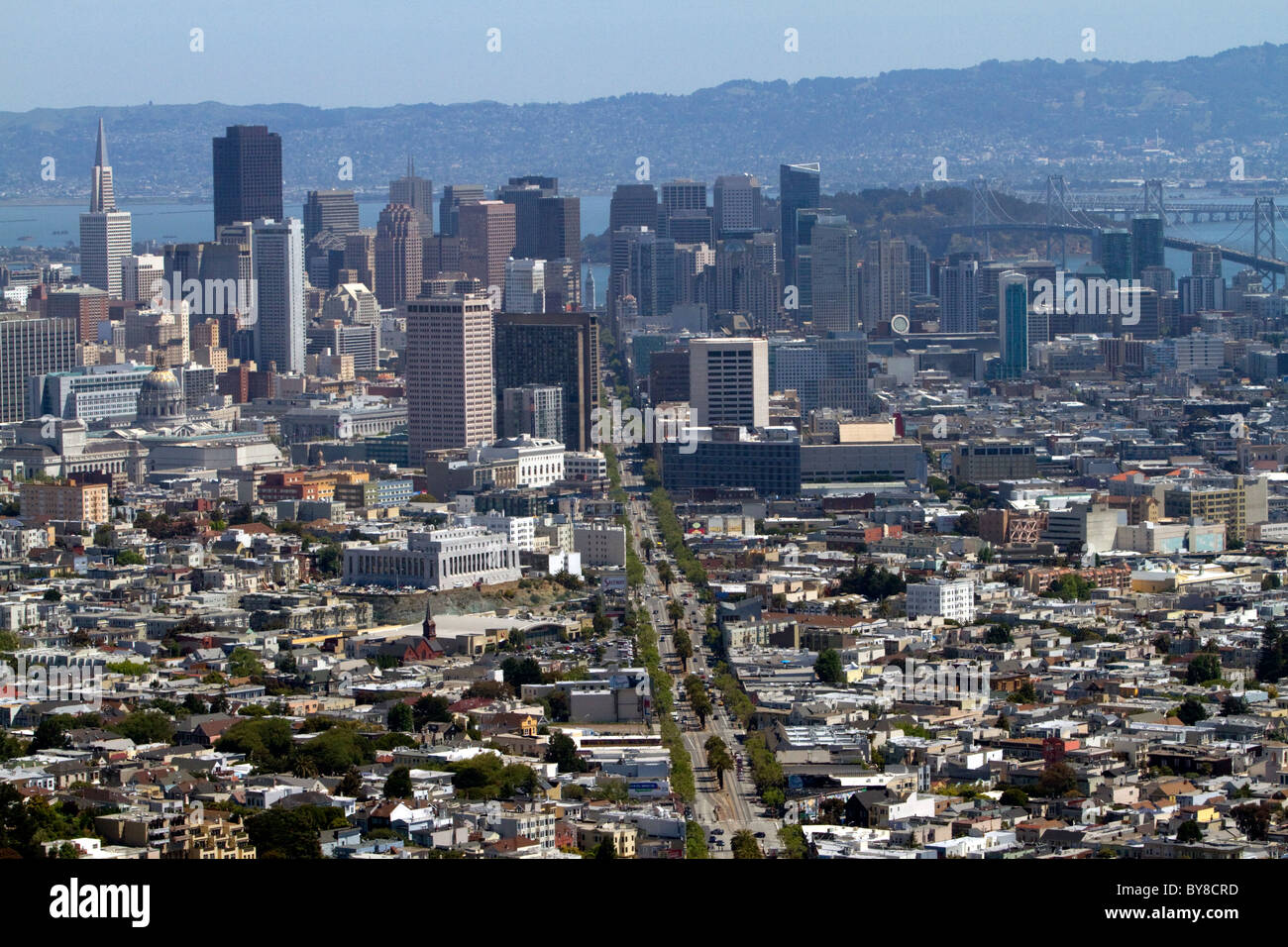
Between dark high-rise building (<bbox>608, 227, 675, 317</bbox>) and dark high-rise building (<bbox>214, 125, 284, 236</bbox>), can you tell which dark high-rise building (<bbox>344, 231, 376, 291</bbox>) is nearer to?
dark high-rise building (<bbox>214, 125, 284, 236</bbox>)

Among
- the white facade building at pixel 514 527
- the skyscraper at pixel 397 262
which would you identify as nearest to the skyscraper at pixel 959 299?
the skyscraper at pixel 397 262

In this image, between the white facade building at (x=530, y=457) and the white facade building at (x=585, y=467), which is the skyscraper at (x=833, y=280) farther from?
the white facade building at (x=530, y=457)

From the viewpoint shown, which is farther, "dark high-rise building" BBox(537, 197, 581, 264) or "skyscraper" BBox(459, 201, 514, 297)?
"dark high-rise building" BBox(537, 197, 581, 264)

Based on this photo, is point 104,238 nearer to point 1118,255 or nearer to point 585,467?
point 1118,255

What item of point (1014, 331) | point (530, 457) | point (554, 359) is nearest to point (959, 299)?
point (1014, 331)

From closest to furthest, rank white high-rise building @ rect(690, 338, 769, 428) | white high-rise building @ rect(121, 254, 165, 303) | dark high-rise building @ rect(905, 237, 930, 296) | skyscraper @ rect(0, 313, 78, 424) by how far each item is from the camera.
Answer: white high-rise building @ rect(690, 338, 769, 428) → skyscraper @ rect(0, 313, 78, 424) → white high-rise building @ rect(121, 254, 165, 303) → dark high-rise building @ rect(905, 237, 930, 296)

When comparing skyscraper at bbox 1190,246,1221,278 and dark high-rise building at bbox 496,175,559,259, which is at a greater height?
dark high-rise building at bbox 496,175,559,259

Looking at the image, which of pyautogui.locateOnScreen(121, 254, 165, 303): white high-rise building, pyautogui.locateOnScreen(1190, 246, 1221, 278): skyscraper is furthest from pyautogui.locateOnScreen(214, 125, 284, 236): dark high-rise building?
pyautogui.locateOnScreen(1190, 246, 1221, 278): skyscraper
